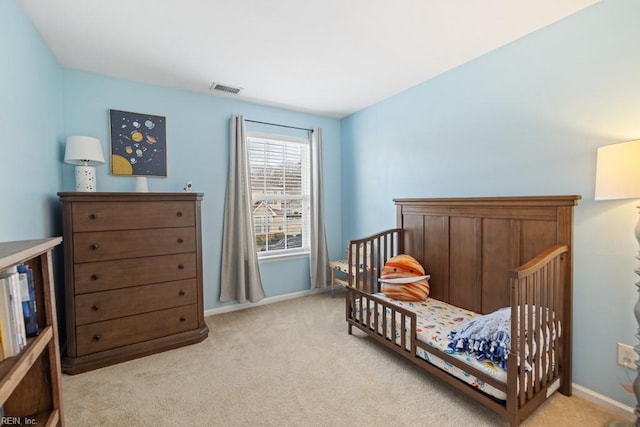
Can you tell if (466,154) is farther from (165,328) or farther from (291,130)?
(165,328)

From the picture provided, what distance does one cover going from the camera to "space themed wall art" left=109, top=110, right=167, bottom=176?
8.47 feet

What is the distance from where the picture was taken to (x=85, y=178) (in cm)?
229

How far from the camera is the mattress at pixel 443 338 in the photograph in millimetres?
1501

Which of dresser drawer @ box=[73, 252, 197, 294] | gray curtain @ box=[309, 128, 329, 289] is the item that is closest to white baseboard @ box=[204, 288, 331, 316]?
gray curtain @ box=[309, 128, 329, 289]

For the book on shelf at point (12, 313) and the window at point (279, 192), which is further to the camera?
the window at point (279, 192)

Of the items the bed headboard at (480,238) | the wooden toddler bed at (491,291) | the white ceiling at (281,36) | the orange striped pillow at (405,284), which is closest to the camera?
the wooden toddler bed at (491,291)

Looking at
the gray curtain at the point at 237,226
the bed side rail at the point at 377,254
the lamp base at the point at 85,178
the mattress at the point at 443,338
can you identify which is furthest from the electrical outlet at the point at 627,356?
the lamp base at the point at 85,178

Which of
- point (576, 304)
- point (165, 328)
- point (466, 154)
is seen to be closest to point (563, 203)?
point (576, 304)

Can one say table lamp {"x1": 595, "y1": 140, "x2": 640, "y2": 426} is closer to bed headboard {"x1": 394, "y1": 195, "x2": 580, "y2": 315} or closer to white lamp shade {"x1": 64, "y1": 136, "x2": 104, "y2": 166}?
bed headboard {"x1": 394, "y1": 195, "x2": 580, "y2": 315}

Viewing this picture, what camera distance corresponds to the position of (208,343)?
2.45m

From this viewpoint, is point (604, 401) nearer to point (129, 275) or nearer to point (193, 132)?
point (129, 275)

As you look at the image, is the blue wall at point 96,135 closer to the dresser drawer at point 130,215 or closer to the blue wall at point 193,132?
the blue wall at point 193,132

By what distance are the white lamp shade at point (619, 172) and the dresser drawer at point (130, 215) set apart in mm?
2725

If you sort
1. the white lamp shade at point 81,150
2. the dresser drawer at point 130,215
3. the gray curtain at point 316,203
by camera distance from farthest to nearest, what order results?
the gray curtain at point 316,203 → the white lamp shade at point 81,150 → the dresser drawer at point 130,215
